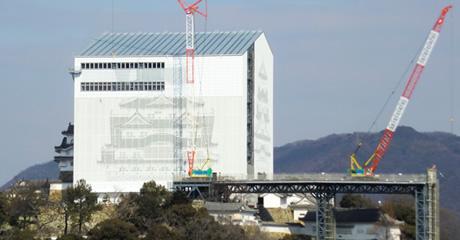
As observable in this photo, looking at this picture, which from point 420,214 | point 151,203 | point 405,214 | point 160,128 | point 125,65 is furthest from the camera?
point 405,214

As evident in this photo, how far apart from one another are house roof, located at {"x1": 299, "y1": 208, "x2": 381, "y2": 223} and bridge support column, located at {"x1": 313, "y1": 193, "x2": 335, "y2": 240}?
19.2 ft

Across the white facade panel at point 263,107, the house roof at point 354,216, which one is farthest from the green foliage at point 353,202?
the house roof at point 354,216

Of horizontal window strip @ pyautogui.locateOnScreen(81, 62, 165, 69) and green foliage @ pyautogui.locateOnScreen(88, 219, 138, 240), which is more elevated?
horizontal window strip @ pyautogui.locateOnScreen(81, 62, 165, 69)

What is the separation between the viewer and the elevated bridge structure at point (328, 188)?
454ft

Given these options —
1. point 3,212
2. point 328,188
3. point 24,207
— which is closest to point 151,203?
point 24,207

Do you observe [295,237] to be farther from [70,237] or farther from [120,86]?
[70,237]

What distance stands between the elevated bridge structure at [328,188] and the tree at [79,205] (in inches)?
568

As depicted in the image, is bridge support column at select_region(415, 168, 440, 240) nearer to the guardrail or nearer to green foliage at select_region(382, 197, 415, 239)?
the guardrail

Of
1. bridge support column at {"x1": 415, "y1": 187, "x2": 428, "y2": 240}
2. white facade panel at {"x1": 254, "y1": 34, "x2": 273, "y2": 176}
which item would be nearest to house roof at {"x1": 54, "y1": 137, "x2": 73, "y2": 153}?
white facade panel at {"x1": 254, "y1": 34, "x2": 273, "y2": 176}

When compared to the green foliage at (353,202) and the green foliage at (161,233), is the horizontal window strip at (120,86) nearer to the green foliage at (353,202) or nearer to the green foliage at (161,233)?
the green foliage at (161,233)

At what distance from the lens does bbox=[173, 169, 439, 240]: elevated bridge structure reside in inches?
5453

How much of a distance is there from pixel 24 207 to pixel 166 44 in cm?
3204

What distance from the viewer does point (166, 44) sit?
507ft

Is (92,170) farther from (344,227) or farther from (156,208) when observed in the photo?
(344,227)
